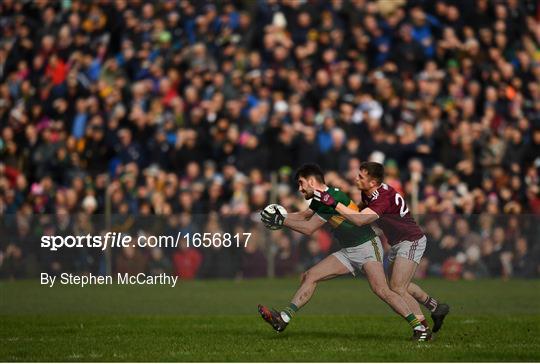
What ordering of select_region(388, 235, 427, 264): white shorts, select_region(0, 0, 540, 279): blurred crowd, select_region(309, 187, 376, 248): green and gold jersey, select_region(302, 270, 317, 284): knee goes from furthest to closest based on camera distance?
select_region(0, 0, 540, 279): blurred crowd → select_region(302, 270, 317, 284): knee → select_region(388, 235, 427, 264): white shorts → select_region(309, 187, 376, 248): green and gold jersey

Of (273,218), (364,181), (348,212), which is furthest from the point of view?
(364,181)

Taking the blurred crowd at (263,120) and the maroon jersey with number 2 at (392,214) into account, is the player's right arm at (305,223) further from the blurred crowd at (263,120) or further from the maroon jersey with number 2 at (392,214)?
the blurred crowd at (263,120)

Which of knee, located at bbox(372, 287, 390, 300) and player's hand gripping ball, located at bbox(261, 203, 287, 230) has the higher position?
player's hand gripping ball, located at bbox(261, 203, 287, 230)

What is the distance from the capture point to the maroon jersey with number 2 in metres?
13.8

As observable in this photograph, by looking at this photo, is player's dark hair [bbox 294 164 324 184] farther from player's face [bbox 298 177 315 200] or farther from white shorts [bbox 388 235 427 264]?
white shorts [bbox 388 235 427 264]

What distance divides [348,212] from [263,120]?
1005 cm

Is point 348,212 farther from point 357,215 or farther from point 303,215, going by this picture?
point 303,215

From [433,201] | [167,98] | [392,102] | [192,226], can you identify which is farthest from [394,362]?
[167,98]

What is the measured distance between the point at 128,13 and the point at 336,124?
5.69 metres

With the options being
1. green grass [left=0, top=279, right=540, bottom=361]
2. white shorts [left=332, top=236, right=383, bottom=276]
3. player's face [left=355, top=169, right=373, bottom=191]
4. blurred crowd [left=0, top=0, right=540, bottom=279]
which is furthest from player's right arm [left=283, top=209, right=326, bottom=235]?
blurred crowd [left=0, top=0, right=540, bottom=279]

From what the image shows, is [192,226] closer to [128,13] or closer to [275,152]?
[275,152]

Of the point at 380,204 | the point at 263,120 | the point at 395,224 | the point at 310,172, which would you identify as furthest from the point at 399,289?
the point at 263,120

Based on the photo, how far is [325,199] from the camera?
13305mm

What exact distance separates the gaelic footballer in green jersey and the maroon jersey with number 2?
0.59 feet
